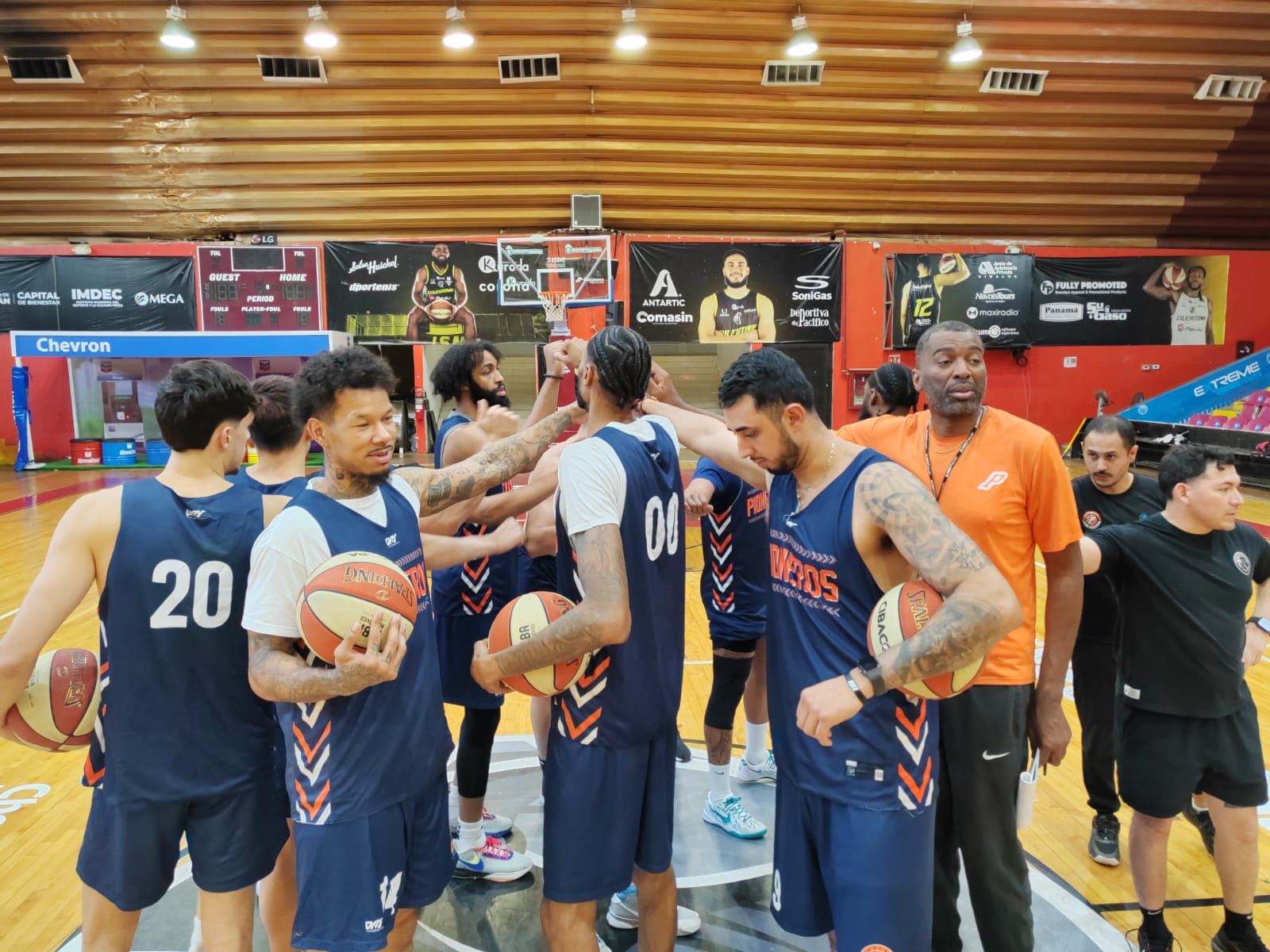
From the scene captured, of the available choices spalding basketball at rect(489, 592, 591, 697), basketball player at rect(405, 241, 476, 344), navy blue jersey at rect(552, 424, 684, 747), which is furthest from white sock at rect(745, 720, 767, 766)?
basketball player at rect(405, 241, 476, 344)

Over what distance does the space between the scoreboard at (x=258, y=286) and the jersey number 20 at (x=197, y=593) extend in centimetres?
1324

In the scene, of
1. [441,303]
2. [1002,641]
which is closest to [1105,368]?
[441,303]

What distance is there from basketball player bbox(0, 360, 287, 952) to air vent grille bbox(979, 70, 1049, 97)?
13.6 m

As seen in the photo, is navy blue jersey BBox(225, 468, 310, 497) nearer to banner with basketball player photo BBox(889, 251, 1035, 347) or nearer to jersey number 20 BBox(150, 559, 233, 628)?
jersey number 20 BBox(150, 559, 233, 628)

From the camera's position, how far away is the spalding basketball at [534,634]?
2.24 m

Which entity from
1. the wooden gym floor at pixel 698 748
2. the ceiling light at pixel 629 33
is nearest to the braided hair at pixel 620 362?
the wooden gym floor at pixel 698 748

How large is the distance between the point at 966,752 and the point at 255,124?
46.1 feet

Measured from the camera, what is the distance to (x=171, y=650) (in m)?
2.16

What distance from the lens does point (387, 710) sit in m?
2.10

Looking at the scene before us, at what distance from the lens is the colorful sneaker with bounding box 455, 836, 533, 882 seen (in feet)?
10.8

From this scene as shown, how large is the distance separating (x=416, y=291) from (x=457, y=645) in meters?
12.0

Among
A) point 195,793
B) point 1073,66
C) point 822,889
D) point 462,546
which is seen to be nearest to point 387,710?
point 195,793

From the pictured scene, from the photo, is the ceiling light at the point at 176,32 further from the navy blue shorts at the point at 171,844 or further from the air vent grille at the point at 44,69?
the navy blue shorts at the point at 171,844

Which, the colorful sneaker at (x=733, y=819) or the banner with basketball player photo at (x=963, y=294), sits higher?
the banner with basketball player photo at (x=963, y=294)
